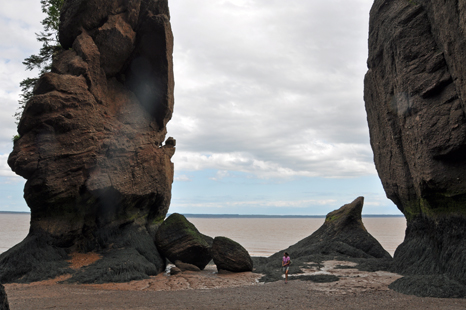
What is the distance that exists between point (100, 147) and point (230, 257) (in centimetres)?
904

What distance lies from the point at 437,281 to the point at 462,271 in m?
1.05

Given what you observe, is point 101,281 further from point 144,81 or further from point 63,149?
point 144,81

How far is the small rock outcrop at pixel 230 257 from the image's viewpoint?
60.4 ft

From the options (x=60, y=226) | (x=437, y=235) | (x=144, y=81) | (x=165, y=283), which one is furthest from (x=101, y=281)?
(x=437, y=235)

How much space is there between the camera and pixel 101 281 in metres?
15.1

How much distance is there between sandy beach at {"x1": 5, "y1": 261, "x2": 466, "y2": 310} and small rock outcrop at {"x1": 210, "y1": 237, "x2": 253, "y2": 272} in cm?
150

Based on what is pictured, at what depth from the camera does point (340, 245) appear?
2355 centimetres

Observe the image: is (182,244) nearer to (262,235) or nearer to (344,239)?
(344,239)

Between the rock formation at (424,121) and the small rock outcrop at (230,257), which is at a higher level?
the rock formation at (424,121)

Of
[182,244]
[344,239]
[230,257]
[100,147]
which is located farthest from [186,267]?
[344,239]

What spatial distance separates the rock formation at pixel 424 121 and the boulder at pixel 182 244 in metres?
10.2

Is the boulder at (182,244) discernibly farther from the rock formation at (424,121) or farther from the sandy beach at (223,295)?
the rock formation at (424,121)

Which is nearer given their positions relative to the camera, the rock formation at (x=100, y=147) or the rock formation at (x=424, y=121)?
the rock formation at (x=424, y=121)

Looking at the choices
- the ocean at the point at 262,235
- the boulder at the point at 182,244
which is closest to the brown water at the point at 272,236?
the ocean at the point at 262,235
